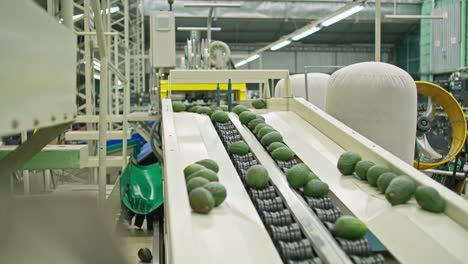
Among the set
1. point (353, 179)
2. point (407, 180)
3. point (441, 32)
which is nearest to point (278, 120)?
point (353, 179)

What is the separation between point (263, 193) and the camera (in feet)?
8.12

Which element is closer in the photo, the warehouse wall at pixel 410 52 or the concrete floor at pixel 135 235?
the concrete floor at pixel 135 235

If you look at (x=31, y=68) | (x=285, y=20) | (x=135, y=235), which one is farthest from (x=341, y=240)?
(x=285, y=20)

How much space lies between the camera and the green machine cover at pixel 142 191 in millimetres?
5121

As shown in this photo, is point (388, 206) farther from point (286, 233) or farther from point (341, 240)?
point (286, 233)

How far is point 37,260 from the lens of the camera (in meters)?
2.18

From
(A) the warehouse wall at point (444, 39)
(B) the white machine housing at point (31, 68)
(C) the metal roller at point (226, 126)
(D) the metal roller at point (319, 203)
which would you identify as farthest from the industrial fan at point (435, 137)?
(A) the warehouse wall at point (444, 39)

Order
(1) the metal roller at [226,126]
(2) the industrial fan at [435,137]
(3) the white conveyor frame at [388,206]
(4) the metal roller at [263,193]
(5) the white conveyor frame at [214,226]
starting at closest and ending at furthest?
(5) the white conveyor frame at [214,226] → (3) the white conveyor frame at [388,206] → (4) the metal roller at [263,193] → (1) the metal roller at [226,126] → (2) the industrial fan at [435,137]

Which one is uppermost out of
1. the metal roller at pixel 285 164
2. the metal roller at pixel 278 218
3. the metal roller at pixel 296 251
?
the metal roller at pixel 285 164

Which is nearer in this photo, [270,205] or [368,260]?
[368,260]

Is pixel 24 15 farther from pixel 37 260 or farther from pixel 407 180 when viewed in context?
pixel 407 180

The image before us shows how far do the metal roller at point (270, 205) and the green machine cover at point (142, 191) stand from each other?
9.68ft

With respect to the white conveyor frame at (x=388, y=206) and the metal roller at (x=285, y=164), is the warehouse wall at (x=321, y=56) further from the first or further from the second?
the metal roller at (x=285, y=164)

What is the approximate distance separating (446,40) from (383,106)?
43.7 feet
